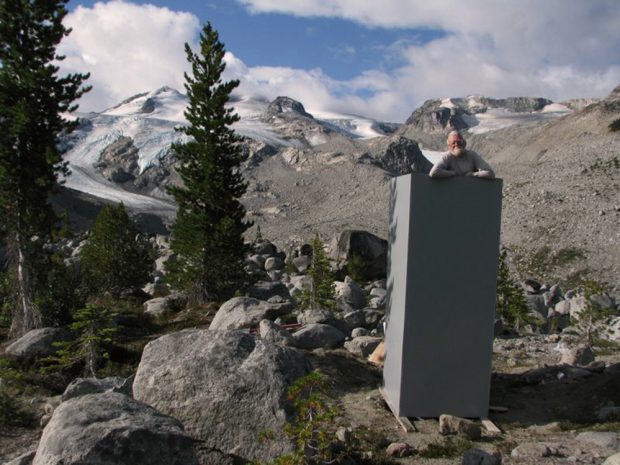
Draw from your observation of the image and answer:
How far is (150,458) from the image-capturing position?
5.17 meters

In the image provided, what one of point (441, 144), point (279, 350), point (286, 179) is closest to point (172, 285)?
point (279, 350)

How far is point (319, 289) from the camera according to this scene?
1722 cm

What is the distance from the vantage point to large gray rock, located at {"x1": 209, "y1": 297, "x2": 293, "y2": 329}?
13.6 meters

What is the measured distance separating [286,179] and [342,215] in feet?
92.1

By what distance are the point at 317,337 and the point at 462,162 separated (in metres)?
5.68

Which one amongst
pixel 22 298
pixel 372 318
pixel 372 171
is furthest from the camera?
pixel 372 171

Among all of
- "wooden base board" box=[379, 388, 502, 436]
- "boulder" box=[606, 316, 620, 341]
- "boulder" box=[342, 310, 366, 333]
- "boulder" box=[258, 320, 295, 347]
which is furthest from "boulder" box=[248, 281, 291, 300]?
"wooden base board" box=[379, 388, 502, 436]

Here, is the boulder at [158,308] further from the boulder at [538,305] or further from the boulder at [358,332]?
the boulder at [538,305]

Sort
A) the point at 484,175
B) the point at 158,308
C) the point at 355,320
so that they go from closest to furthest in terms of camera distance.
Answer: the point at 484,175, the point at 355,320, the point at 158,308

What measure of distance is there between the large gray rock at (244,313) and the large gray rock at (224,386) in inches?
244

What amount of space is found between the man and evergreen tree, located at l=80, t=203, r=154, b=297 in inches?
671

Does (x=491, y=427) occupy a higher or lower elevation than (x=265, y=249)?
lower

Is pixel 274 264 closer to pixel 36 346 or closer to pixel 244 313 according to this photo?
pixel 244 313

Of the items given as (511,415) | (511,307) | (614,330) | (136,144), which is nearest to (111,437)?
(511,415)
